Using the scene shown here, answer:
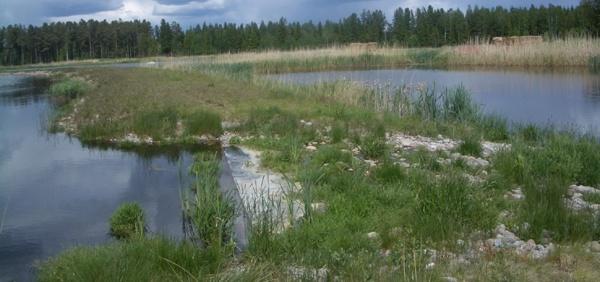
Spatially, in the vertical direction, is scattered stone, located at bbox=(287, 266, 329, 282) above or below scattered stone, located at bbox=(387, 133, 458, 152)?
below

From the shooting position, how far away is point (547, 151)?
8906mm

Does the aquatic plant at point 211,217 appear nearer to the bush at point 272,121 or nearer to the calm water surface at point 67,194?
the calm water surface at point 67,194

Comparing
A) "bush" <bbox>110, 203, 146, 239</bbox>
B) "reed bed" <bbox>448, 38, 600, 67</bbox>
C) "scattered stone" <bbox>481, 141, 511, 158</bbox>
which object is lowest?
"bush" <bbox>110, 203, 146, 239</bbox>

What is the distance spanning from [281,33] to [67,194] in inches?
2742

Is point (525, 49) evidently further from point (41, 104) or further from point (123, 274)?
point (123, 274)

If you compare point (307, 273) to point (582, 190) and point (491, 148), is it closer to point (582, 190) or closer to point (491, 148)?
point (582, 190)

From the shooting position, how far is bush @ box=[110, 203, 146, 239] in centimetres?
728

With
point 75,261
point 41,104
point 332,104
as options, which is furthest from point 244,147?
point 41,104

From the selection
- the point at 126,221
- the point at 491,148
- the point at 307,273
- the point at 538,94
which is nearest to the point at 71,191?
the point at 126,221

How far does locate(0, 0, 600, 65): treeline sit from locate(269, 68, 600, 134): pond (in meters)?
17.2

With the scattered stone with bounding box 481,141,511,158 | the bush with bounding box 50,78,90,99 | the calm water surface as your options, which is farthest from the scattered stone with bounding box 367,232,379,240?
the bush with bounding box 50,78,90,99

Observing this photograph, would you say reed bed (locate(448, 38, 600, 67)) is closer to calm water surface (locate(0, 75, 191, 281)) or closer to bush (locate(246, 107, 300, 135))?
bush (locate(246, 107, 300, 135))

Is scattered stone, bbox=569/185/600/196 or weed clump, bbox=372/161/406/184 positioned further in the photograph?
weed clump, bbox=372/161/406/184

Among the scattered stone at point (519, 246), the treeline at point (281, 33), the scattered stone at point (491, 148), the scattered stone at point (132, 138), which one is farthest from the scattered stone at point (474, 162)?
the treeline at point (281, 33)
